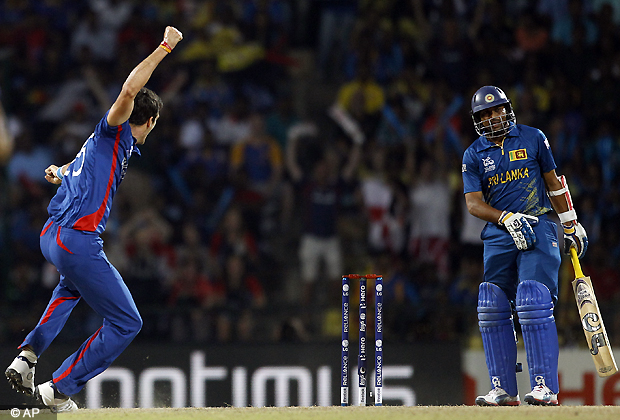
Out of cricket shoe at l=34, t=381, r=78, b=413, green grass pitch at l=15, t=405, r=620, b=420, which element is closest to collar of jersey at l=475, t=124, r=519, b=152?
green grass pitch at l=15, t=405, r=620, b=420

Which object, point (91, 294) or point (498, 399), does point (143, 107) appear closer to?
point (91, 294)

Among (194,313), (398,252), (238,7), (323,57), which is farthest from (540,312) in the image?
(238,7)

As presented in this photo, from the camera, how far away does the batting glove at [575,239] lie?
6.14 m

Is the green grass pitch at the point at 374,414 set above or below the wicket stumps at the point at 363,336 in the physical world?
below

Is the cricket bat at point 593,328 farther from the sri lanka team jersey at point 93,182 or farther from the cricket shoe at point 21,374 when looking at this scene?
the cricket shoe at point 21,374

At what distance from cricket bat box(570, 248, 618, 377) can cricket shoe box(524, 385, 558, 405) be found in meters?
0.43

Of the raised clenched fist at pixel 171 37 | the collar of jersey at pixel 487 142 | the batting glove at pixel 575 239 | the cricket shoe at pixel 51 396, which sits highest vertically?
the raised clenched fist at pixel 171 37

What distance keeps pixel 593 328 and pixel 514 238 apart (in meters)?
0.86

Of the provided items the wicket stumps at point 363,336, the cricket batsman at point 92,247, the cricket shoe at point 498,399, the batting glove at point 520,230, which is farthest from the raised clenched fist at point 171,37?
the cricket shoe at point 498,399

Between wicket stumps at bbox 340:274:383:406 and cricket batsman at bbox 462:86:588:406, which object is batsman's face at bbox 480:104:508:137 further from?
wicket stumps at bbox 340:274:383:406

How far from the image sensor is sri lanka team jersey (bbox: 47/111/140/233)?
545 cm

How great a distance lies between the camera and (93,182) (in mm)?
5473

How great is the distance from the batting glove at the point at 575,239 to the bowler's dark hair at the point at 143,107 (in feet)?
9.80

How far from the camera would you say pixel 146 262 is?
1045cm
